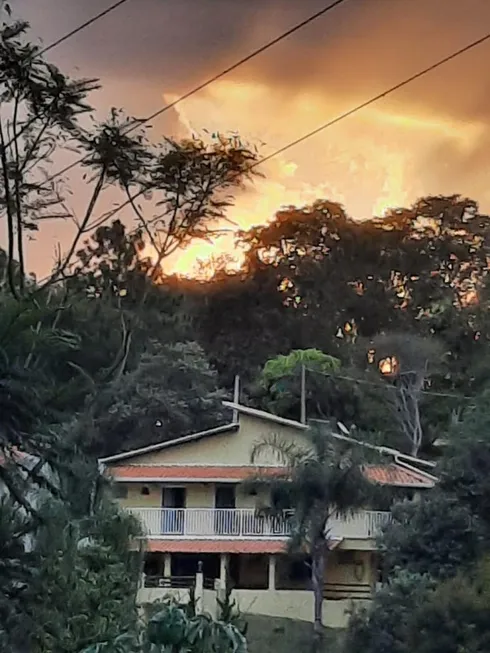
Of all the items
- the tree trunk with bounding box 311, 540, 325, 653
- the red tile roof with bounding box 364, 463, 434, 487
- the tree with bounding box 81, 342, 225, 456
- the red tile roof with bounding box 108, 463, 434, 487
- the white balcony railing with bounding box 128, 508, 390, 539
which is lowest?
the tree trunk with bounding box 311, 540, 325, 653

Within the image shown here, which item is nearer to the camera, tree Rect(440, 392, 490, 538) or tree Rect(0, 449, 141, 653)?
tree Rect(0, 449, 141, 653)

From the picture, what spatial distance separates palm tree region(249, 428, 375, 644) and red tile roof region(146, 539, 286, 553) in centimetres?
123

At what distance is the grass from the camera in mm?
9688

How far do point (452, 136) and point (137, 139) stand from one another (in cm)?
302

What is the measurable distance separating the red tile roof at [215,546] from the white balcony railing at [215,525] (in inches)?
3.0

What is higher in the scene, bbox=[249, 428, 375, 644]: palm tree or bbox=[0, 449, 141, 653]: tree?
bbox=[249, 428, 375, 644]: palm tree

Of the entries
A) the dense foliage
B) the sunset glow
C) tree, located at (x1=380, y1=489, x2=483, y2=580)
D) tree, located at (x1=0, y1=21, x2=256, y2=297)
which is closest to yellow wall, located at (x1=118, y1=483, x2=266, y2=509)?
the dense foliage

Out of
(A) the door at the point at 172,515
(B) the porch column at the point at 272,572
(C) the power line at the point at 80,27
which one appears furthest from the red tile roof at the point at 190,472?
(C) the power line at the point at 80,27

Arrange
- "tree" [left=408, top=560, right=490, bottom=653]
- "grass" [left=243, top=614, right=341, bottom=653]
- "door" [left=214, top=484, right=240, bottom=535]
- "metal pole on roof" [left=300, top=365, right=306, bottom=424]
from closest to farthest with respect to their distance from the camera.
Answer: "tree" [left=408, top=560, right=490, bottom=653] → "grass" [left=243, top=614, right=341, bottom=653] → "door" [left=214, top=484, right=240, bottom=535] → "metal pole on roof" [left=300, top=365, right=306, bottom=424]

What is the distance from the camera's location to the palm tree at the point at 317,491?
32.1ft

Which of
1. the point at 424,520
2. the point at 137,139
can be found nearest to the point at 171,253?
the point at 137,139

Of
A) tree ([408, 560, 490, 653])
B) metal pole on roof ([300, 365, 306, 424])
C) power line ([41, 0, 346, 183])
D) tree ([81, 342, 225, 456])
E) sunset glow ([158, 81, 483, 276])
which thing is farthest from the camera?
metal pole on roof ([300, 365, 306, 424])

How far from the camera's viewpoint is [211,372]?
15.6 metres

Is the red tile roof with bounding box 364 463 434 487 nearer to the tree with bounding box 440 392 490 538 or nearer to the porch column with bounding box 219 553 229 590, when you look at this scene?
the tree with bounding box 440 392 490 538
